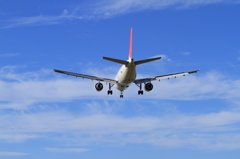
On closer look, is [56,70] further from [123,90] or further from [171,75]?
[171,75]

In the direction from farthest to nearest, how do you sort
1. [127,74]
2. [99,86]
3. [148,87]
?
[99,86] → [148,87] → [127,74]

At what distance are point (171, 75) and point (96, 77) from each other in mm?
15630

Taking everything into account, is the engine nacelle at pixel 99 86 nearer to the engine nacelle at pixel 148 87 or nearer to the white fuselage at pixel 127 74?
the white fuselage at pixel 127 74

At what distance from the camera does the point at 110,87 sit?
8081 cm

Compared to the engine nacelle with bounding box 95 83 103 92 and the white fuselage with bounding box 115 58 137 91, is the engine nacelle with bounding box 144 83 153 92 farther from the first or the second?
the engine nacelle with bounding box 95 83 103 92

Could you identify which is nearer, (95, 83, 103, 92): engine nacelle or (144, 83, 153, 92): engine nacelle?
(144, 83, 153, 92): engine nacelle

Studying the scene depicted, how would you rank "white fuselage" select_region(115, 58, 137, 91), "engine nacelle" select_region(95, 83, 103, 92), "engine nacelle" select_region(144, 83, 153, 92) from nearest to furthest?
"white fuselage" select_region(115, 58, 137, 91) < "engine nacelle" select_region(144, 83, 153, 92) < "engine nacelle" select_region(95, 83, 103, 92)

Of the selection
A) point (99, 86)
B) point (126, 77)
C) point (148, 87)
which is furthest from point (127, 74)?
point (99, 86)

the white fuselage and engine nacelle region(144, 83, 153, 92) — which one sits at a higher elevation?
the white fuselage

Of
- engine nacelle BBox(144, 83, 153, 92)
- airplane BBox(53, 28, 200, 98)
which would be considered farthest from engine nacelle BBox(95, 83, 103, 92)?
engine nacelle BBox(144, 83, 153, 92)

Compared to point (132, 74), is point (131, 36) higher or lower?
higher

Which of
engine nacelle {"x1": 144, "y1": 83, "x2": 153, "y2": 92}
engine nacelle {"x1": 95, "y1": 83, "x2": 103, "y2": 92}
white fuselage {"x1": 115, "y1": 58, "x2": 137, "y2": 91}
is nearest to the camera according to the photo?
Result: white fuselage {"x1": 115, "y1": 58, "x2": 137, "y2": 91}

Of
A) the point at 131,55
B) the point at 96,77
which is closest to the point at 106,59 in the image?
the point at 131,55

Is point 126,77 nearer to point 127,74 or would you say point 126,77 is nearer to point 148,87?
point 127,74
